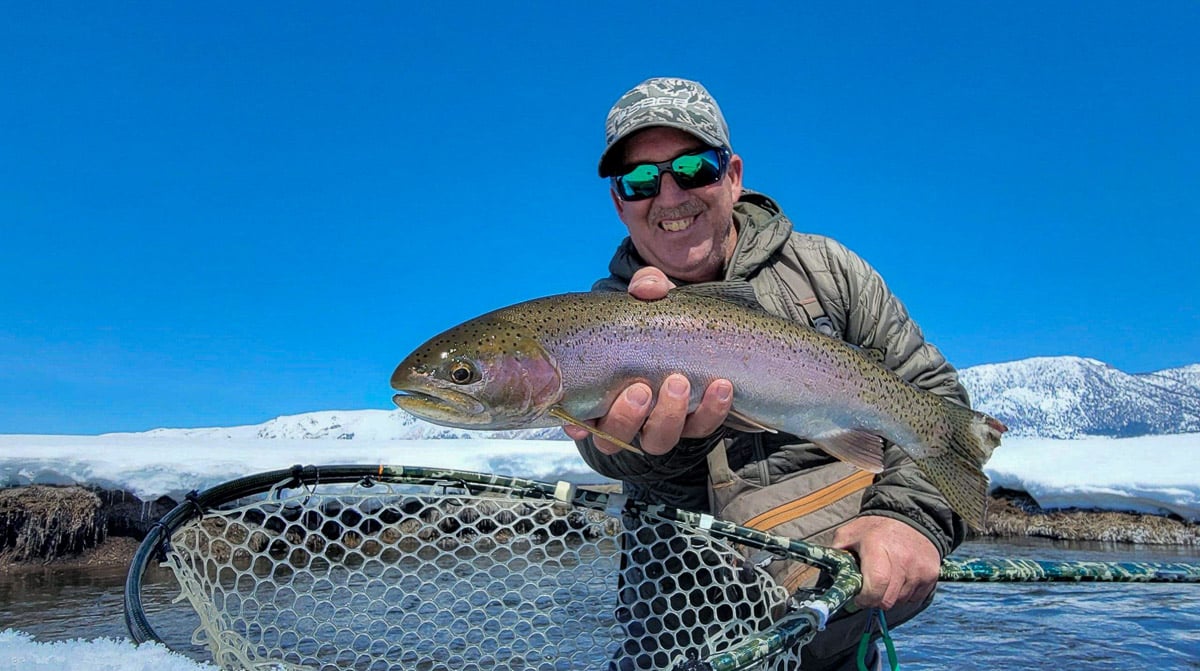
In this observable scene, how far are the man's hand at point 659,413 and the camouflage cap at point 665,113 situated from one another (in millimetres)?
705

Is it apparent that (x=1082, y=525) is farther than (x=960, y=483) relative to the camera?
Yes

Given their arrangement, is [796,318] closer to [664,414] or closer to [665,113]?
[664,414]

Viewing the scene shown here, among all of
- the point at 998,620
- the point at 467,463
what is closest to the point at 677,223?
the point at 998,620

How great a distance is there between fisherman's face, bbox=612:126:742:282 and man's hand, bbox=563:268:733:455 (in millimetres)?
398

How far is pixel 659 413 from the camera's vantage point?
293 centimetres

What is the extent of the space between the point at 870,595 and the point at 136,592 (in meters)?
2.20

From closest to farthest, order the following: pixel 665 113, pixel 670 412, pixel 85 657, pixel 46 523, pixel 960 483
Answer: pixel 85 657 < pixel 670 412 < pixel 960 483 < pixel 665 113 < pixel 46 523

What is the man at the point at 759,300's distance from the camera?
296cm

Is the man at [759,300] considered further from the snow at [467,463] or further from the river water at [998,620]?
the snow at [467,463]

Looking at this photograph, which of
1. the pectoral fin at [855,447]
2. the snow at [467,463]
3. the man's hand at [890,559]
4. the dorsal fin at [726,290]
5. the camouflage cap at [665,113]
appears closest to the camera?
the man's hand at [890,559]

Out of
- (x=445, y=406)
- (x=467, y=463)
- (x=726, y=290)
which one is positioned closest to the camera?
(x=445, y=406)

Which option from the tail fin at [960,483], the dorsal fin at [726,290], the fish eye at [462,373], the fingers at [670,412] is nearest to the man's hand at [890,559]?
the tail fin at [960,483]

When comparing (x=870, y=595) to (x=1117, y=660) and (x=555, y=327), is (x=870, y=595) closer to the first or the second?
(x=555, y=327)

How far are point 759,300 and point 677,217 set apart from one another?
52cm
